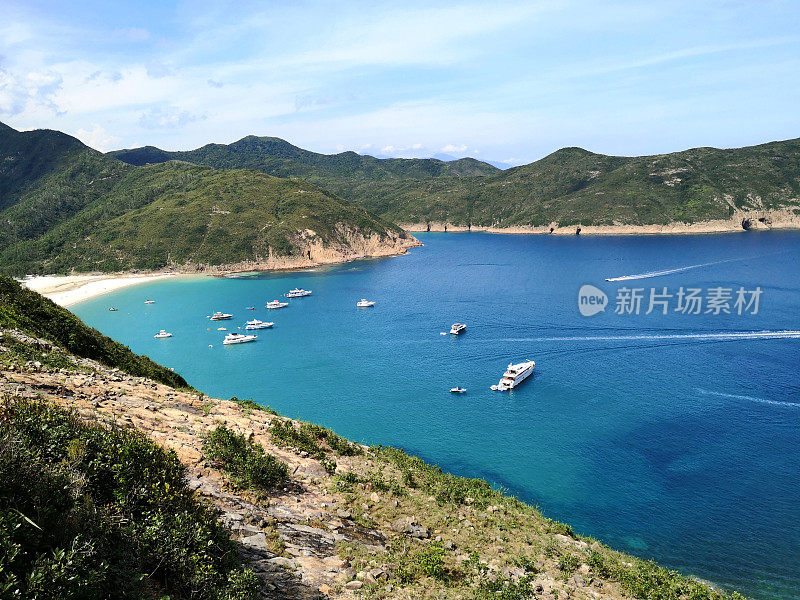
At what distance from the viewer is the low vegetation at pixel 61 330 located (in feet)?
81.3

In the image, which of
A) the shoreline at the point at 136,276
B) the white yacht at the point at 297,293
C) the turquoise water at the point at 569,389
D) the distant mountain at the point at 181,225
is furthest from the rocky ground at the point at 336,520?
the distant mountain at the point at 181,225

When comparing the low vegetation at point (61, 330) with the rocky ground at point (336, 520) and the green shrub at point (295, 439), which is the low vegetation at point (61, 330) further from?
the green shrub at point (295, 439)

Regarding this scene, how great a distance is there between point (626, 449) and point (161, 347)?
6938 centimetres

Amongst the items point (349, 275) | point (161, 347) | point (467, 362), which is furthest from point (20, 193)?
point (467, 362)

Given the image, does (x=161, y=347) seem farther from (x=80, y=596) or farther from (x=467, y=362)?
(x=80, y=596)

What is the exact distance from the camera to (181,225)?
5802 inches

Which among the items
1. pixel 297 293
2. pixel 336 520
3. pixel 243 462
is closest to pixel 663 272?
pixel 297 293

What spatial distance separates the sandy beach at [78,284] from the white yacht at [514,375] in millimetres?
99367

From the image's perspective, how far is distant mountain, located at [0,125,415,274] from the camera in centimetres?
→ 13750

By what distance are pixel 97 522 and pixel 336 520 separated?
904 centimetres

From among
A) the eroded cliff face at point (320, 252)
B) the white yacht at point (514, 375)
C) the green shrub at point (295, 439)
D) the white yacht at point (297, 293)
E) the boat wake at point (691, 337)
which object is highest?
the eroded cliff face at point (320, 252)

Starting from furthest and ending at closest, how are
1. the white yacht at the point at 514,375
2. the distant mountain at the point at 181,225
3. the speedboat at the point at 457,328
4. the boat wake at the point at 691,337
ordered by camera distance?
the distant mountain at the point at 181,225 → the speedboat at the point at 457,328 → the boat wake at the point at 691,337 → the white yacht at the point at 514,375

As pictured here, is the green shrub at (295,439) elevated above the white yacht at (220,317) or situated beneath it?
elevated above

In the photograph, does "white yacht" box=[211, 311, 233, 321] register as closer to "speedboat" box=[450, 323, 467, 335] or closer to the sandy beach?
the sandy beach
